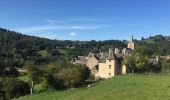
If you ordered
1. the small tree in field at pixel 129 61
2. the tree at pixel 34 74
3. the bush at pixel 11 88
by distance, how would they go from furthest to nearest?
the small tree in field at pixel 129 61, the tree at pixel 34 74, the bush at pixel 11 88

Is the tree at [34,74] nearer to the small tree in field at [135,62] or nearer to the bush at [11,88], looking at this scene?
the bush at [11,88]

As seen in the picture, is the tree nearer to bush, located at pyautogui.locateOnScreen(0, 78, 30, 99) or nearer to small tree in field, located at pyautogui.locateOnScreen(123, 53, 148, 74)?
bush, located at pyautogui.locateOnScreen(0, 78, 30, 99)

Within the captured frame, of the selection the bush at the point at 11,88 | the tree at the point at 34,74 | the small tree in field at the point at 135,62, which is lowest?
the bush at the point at 11,88

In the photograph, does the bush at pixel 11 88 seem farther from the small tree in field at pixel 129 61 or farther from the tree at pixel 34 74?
the small tree in field at pixel 129 61

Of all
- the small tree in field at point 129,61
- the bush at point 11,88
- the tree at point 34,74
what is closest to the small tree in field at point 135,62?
the small tree in field at point 129,61

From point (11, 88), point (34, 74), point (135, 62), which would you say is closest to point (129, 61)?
point (135, 62)

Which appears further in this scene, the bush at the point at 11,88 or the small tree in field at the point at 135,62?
the small tree in field at the point at 135,62

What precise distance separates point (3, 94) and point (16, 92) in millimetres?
2742

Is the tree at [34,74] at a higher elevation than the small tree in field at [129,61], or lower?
lower

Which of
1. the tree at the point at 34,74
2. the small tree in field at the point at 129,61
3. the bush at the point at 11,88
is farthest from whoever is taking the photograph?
the small tree in field at the point at 129,61

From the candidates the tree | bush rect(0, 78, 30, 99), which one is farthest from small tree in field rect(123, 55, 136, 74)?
bush rect(0, 78, 30, 99)

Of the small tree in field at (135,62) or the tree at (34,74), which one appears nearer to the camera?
the tree at (34,74)

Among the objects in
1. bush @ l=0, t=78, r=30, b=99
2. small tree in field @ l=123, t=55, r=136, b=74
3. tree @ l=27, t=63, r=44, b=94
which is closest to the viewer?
bush @ l=0, t=78, r=30, b=99

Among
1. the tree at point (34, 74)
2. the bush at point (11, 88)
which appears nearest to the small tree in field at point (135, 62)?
the tree at point (34, 74)
